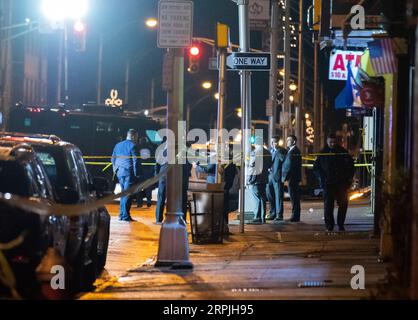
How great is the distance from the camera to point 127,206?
17828 mm

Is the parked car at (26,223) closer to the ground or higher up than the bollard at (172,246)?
higher up

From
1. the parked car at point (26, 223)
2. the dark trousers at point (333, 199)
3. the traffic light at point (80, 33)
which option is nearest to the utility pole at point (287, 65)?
the traffic light at point (80, 33)

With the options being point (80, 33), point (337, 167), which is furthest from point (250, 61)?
point (80, 33)

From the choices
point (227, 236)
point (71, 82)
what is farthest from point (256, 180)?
point (71, 82)

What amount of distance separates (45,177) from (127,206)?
30.0 ft

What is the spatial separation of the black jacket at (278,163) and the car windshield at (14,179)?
33.3ft

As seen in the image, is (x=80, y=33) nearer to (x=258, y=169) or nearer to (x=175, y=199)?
(x=258, y=169)

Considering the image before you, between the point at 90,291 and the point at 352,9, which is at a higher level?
the point at 352,9

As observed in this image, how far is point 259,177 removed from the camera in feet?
56.3

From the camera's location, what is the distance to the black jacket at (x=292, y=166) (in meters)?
17.5

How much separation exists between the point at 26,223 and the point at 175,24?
15.1ft

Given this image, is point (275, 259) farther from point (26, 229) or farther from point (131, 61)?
point (131, 61)

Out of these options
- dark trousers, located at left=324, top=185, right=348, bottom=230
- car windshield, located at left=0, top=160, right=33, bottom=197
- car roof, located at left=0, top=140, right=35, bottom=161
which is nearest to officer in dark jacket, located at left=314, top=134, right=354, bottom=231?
dark trousers, located at left=324, top=185, right=348, bottom=230

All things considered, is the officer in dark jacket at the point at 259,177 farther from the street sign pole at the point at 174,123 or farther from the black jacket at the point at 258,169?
the street sign pole at the point at 174,123
